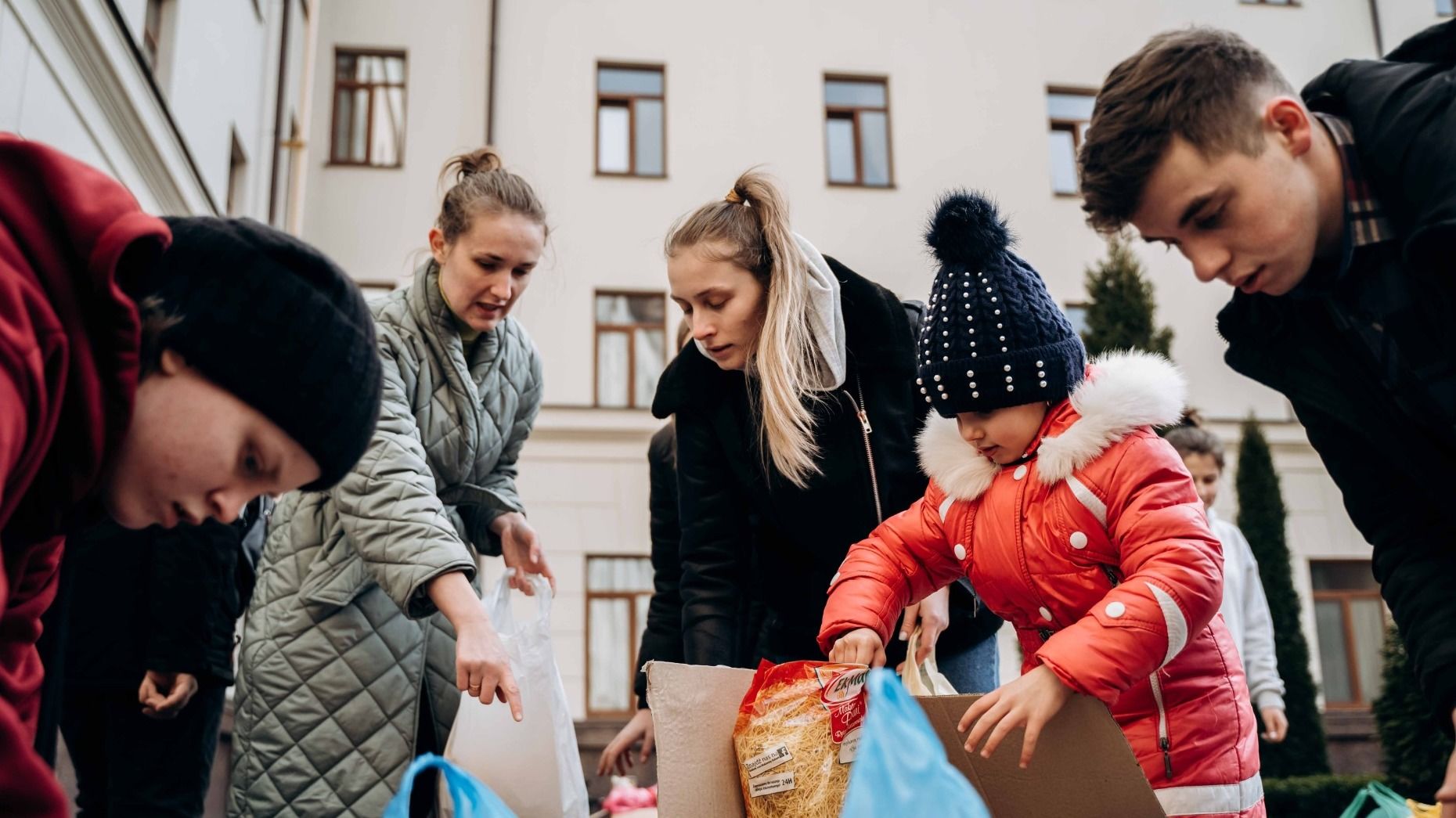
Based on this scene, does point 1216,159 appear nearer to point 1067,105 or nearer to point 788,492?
point 788,492

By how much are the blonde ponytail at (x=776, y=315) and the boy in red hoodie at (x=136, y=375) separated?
3.74 ft

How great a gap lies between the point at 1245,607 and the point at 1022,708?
432 cm

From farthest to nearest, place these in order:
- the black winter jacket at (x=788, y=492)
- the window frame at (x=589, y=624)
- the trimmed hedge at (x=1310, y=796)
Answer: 1. the window frame at (x=589, y=624)
2. the trimmed hedge at (x=1310, y=796)
3. the black winter jacket at (x=788, y=492)

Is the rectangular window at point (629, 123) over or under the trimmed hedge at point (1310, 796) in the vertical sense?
over

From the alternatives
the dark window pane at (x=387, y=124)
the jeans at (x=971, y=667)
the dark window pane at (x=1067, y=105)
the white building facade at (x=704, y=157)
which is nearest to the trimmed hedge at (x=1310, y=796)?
the white building facade at (x=704, y=157)

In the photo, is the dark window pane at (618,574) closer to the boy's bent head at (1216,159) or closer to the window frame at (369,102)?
the window frame at (369,102)

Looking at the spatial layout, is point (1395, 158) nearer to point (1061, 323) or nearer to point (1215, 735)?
point (1061, 323)

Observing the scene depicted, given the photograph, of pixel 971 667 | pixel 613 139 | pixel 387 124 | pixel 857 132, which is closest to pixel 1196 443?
pixel 971 667

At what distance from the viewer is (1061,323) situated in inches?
92.0

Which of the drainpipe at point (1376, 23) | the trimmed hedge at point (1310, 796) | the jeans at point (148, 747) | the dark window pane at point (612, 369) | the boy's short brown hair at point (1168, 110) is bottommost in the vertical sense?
the trimmed hedge at point (1310, 796)

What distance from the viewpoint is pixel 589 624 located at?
13281 mm

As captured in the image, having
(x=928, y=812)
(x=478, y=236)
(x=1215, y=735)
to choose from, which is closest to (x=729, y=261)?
(x=478, y=236)

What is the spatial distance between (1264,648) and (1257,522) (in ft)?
25.0

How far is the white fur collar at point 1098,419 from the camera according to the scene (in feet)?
6.97
